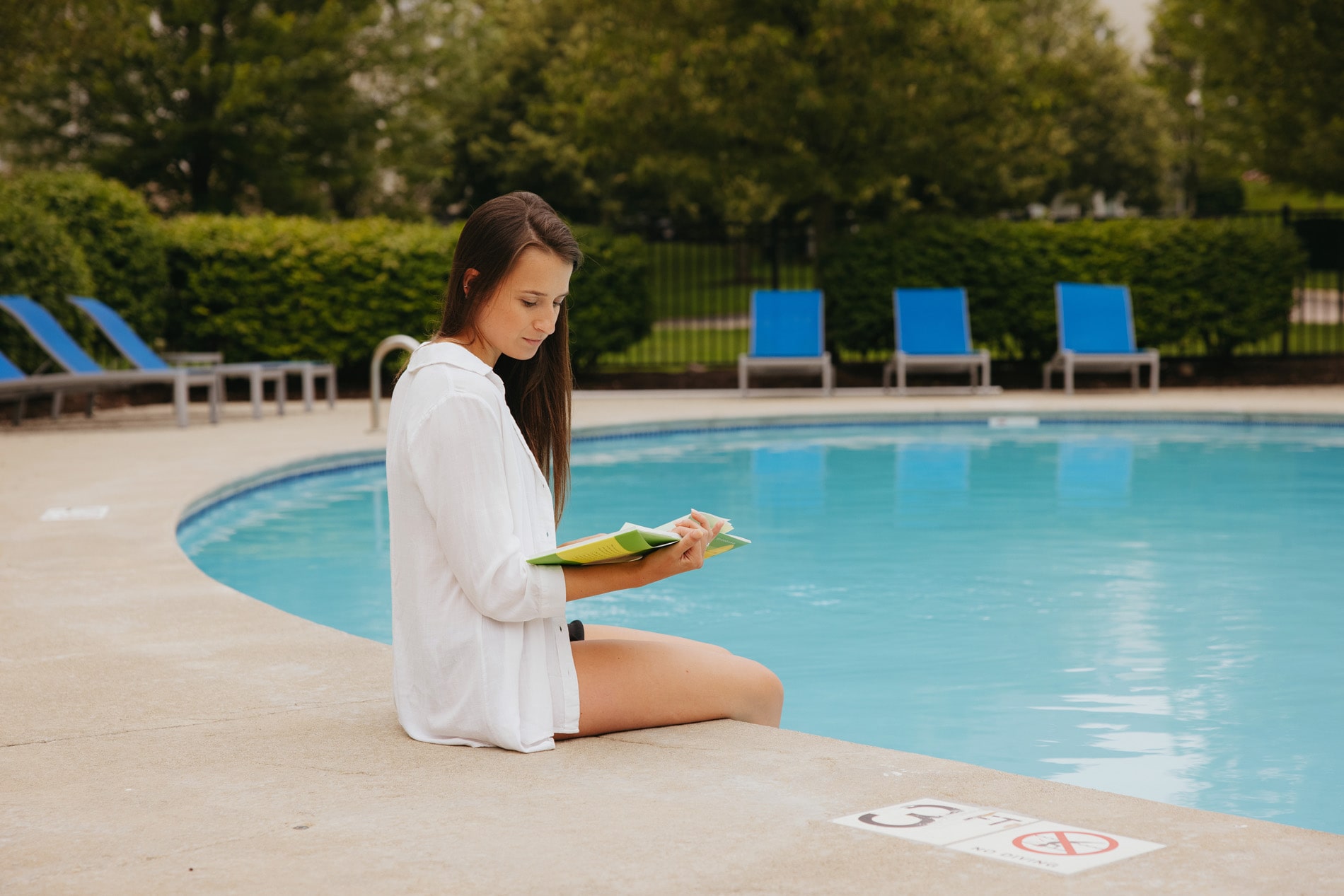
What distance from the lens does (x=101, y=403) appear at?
14086 millimetres

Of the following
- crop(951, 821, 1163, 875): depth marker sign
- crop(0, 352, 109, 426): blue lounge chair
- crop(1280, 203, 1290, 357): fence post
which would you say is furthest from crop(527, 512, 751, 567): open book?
crop(1280, 203, 1290, 357): fence post

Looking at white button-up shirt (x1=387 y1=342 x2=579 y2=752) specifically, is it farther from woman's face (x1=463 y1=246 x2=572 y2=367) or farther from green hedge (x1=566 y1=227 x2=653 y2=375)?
green hedge (x1=566 y1=227 x2=653 y2=375)

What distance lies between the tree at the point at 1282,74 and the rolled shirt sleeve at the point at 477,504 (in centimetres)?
1548

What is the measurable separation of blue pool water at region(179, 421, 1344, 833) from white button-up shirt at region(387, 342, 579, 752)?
1789 mm

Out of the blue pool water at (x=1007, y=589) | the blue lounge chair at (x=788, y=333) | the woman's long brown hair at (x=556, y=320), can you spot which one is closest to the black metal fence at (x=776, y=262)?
the blue lounge chair at (x=788, y=333)

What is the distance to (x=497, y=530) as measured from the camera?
105 inches

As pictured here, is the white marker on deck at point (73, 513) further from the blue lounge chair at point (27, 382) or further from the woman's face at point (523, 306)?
the woman's face at point (523, 306)

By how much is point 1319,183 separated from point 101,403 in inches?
554

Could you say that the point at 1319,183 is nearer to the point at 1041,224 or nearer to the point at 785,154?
the point at 1041,224

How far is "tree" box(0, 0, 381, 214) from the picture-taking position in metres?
26.3

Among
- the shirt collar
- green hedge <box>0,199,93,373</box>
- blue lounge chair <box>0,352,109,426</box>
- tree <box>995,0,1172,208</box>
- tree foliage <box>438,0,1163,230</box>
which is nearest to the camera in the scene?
the shirt collar

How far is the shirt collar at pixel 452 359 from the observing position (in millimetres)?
2717

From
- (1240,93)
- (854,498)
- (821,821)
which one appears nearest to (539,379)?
(821,821)

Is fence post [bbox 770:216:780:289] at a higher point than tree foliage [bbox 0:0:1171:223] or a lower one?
lower
